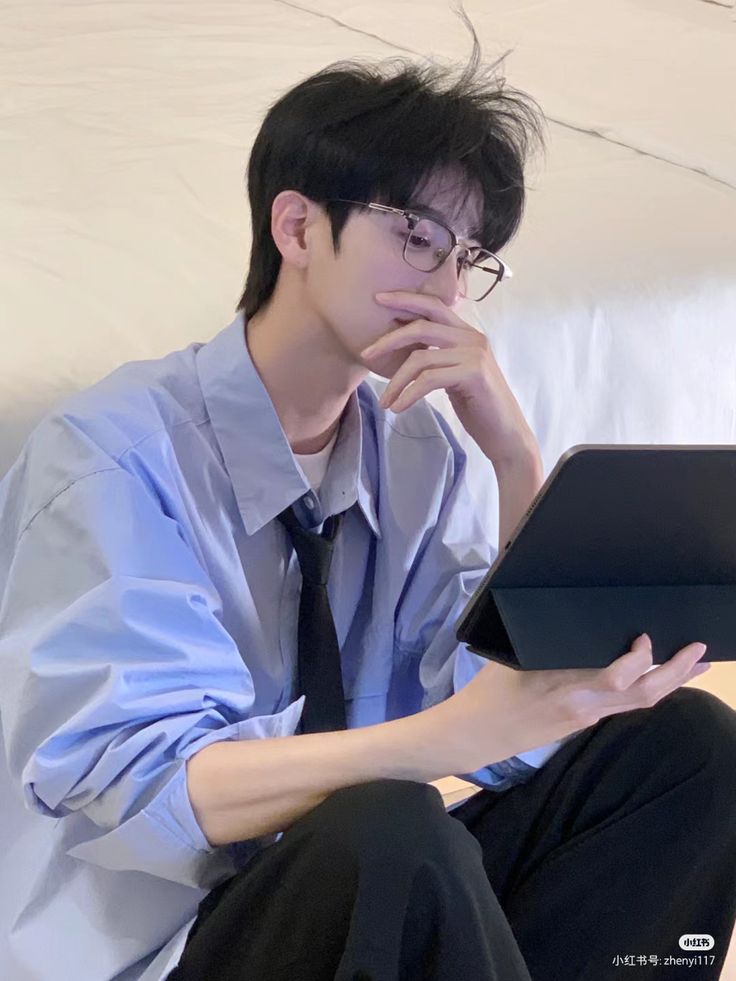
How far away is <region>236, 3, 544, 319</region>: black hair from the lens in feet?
3.25

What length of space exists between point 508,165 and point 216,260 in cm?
44

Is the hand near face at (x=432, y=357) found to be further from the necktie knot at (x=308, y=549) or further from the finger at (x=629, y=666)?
the finger at (x=629, y=666)

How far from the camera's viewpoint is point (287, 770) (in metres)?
0.84

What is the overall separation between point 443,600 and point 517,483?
12cm

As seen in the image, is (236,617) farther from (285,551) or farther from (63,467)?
(63,467)

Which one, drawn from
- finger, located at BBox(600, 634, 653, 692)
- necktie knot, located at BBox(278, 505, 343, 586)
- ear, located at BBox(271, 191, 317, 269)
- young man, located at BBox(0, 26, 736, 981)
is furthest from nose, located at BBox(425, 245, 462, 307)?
finger, located at BBox(600, 634, 653, 692)

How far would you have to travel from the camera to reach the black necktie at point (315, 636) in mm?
1002

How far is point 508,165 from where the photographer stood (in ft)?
3.38

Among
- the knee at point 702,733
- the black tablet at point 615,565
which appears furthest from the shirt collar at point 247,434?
the knee at point 702,733

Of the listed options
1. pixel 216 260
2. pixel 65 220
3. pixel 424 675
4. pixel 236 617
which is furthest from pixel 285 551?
pixel 65 220

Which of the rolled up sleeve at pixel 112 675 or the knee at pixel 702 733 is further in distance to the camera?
the knee at pixel 702 733

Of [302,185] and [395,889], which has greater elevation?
[302,185]

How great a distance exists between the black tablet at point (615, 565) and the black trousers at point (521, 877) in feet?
0.43

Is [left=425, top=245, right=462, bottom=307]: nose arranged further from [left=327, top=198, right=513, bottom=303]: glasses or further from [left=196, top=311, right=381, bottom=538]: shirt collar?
[left=196, top=311, right=381, bottom=538]: shirt collar
